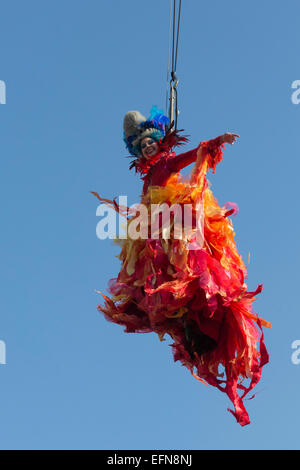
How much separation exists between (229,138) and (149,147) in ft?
2.67

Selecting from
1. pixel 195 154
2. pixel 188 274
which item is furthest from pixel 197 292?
pixel 195 154

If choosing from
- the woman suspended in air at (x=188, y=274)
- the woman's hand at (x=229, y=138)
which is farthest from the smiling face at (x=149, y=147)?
the woman's hand at (x=229, y=138)

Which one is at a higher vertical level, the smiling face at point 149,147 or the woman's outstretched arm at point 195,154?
the smiling face at point 149,147

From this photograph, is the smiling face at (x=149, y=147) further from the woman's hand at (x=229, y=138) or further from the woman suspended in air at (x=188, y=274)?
the woman's hand at (x=229, y=138)

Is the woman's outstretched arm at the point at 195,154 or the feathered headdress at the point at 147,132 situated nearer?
the woman's outstretched arm at the point at 195,154

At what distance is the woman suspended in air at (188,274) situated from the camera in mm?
8297

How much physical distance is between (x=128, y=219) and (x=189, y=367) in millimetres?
1273

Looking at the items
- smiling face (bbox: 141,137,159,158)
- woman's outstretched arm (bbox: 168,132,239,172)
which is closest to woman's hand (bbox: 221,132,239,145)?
woman's outstretched arm (bbox: 168,132,239,172)

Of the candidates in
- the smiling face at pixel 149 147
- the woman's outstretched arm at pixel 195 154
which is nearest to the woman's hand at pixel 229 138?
the woman's outstretched arm at pixel 195 154

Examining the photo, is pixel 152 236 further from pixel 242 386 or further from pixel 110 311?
pixel 242 386

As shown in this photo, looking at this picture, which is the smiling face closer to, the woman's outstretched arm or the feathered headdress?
the feathered headdress

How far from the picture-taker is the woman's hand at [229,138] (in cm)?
810

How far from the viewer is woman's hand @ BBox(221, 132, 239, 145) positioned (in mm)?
8105

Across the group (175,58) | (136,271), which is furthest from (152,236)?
(175,58)
